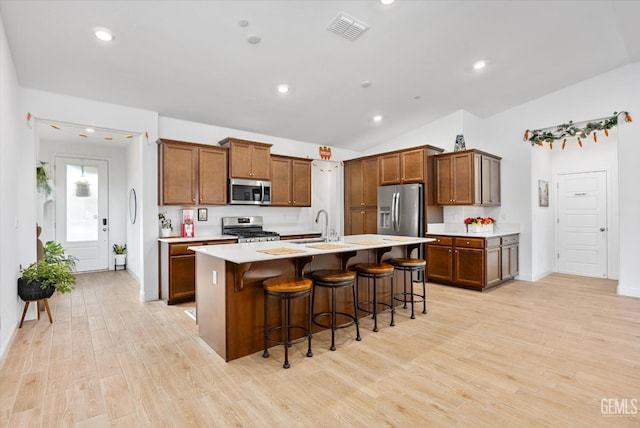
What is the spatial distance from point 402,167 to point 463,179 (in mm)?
1075

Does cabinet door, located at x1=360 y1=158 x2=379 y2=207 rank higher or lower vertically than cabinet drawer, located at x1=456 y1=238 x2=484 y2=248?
higher

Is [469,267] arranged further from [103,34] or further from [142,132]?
[103,34]

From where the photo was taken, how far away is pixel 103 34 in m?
3.00

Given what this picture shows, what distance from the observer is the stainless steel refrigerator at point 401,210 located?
552cm

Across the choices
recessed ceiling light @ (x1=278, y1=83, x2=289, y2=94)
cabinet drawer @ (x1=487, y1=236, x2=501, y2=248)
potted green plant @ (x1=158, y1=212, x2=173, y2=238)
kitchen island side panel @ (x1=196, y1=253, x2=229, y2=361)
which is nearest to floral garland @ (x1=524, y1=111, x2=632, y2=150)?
cabinet drawer @ (x1=487, y1=236, x2=501, y2=248)

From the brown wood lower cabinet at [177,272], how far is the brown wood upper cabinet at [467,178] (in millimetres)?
4188

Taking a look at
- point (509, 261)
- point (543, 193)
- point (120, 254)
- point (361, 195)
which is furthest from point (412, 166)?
point (120, 254)

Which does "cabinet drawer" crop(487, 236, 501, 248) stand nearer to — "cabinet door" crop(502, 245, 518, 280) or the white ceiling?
"cabinet door" crop(502, 245, 518, 280)

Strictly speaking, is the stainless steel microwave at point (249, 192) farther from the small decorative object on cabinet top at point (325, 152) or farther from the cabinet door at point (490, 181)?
the cabinet door at point (490, 181)

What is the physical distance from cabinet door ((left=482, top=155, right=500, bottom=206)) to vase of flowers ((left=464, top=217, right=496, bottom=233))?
33 centimetres

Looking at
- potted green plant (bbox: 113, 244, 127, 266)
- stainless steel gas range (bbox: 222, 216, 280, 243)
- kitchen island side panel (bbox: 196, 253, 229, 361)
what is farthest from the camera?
potted green plant (bbox: 113, 244, 127, 266)

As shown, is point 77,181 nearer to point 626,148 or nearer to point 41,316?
point 41,316

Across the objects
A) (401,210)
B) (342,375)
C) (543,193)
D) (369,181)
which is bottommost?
(342,375)

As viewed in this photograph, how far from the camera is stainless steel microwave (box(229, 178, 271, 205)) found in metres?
5.08
